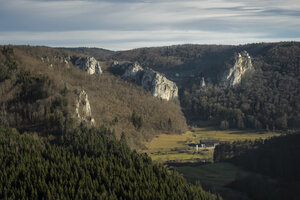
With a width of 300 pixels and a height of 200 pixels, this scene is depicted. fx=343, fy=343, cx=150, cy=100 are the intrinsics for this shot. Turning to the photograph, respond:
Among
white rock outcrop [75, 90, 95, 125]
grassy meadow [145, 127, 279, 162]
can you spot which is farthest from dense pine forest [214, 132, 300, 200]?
white rock outcrop [75, 90, 95, 125]

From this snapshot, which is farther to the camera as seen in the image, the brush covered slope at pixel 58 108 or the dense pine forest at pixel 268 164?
the brush covered slope at pixel 58 108

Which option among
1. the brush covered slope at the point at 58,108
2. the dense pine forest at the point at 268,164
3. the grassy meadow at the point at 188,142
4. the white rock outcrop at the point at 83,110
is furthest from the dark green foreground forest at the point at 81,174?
the grassy meadow at the point at 188,142

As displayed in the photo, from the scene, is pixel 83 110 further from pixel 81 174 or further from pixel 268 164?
pixel 268 164

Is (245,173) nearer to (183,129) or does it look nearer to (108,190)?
(108,190)

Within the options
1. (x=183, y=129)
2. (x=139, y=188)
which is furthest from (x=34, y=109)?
(x=183, y=129)

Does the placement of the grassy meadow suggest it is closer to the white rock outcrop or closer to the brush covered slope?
the brush covered slope

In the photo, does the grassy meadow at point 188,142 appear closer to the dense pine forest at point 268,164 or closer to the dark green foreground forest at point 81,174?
the dense pine forest at point 268,164

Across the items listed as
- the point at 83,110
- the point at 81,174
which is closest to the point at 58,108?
the point at 83,110
